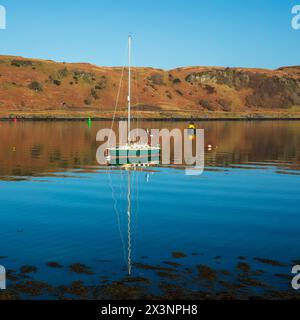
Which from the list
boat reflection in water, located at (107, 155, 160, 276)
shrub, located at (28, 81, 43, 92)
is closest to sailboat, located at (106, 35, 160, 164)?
boat reflection in water, located at (107, 155, 160, 276)

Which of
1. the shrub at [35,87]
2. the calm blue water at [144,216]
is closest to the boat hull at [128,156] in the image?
the calm blue water at [144,216]

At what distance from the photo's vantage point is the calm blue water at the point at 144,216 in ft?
62.4

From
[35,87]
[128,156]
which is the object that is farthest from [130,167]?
[35,87]

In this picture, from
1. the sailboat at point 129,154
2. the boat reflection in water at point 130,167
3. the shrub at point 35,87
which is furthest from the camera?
the shrub at point 35,87

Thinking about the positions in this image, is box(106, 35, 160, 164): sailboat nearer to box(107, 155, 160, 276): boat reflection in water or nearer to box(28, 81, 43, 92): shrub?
box(107, 155, 160, 276): boat reflection in water

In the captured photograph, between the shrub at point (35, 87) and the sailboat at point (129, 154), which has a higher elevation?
the shrub at point (35, 87)

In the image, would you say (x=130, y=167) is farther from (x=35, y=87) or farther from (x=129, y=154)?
(x=35, y=87)

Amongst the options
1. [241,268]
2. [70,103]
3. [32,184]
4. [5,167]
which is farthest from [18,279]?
[70,103]

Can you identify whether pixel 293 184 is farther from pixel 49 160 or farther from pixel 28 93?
pixel 28 93

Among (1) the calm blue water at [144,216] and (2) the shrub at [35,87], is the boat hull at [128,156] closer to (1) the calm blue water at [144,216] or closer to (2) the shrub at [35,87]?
(1) the calm blue water at [144,216]

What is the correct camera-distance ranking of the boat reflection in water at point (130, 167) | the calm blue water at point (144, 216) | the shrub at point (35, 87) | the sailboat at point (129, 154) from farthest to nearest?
the shrub at point (35, 87)
the sailboat at point (129, 154)
the boat reflection in water at point (130, 167)
the calm blue water at point (144, 216)

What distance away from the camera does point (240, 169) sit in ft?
155

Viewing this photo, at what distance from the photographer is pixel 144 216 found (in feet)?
85.9
